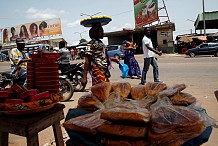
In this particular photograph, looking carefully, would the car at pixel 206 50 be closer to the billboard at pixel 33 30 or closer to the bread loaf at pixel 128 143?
the bread loaf at pixel 128 143

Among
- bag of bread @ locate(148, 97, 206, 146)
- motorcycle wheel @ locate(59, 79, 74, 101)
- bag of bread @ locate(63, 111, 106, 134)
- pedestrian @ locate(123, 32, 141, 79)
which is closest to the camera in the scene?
bag of bread @ locate(148, 97, 206, 146)

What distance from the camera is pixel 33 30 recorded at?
136ft

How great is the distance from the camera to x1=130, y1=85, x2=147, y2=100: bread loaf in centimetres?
155

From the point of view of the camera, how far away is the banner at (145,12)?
26.9 m

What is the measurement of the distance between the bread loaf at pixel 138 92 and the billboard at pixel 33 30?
3844 cm

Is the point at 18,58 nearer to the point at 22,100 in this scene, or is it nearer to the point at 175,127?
the point at 22,100

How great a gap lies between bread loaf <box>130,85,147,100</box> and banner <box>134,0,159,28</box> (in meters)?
26.1

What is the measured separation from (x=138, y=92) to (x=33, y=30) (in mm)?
42703

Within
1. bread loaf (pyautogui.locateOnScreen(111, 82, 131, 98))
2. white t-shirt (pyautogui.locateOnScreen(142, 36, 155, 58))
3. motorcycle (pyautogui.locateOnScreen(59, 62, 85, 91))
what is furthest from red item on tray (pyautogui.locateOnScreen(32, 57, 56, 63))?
white t-shirt (pyautogui.locateOnScreen(142, 36, 155, 58))

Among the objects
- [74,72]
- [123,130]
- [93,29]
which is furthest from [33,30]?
[123,130]

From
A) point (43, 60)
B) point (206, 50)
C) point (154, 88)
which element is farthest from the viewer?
point (206, 50)

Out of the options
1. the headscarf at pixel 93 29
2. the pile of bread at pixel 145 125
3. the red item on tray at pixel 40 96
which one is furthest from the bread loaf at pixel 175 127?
the headscarf at pixel 93 29

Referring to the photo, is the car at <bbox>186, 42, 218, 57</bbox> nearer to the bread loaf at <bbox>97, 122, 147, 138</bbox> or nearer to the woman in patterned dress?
the woman in patterned dress

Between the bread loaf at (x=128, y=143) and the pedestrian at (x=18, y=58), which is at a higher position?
the pedestrian at (x=18, y=58)
